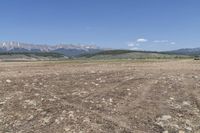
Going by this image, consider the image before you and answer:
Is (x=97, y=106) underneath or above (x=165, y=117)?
above

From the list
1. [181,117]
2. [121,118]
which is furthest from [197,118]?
[121,118]

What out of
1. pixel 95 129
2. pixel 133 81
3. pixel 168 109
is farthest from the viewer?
pixel 133 81

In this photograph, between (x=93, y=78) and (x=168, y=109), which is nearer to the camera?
(x=168, y=109)

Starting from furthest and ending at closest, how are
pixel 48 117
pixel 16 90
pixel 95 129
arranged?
pixel 16 90 < pixel 48 117 < pixel 95 129

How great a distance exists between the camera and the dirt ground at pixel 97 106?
8.69 metres

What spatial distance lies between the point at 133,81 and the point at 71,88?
340cm

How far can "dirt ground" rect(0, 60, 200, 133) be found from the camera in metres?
8.69

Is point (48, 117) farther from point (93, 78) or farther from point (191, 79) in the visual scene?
point (191, 79)

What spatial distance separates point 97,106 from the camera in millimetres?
10305

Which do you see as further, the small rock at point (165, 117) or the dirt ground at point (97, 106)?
the small rock at point (165, 117)

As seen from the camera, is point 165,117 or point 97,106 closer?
point 165,117

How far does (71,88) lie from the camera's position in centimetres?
1286

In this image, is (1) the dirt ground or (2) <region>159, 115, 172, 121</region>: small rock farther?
(2) <region>159, 115, 172, 121</region>: small rock

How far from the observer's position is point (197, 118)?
9750 millimetres
